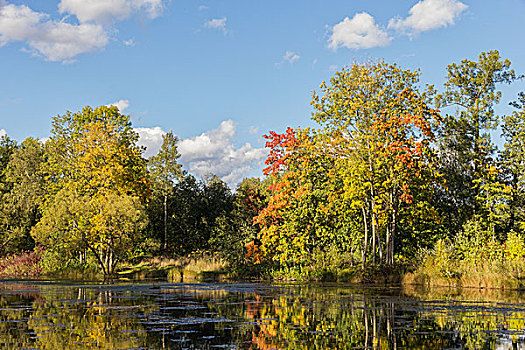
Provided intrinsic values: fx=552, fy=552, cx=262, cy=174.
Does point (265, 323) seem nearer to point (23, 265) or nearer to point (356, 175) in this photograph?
point (356, 175)

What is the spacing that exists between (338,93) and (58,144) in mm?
29325

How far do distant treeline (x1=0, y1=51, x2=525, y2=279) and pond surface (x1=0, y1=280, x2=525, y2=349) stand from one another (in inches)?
477

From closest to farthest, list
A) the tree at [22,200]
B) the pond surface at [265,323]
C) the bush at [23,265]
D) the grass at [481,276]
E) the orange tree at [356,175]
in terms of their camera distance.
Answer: the pond surface at [265,323] < the grass at [481,276] < the orange tree at [356,175] < the bush at [23,265] < the tree at [22,200]

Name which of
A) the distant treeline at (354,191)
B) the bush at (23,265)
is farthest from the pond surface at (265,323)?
the bush at (23,265)

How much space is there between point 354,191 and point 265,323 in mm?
19394

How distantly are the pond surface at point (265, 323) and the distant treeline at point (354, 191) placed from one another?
12122mm

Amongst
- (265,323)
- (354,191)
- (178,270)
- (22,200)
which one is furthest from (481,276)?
(22,200)

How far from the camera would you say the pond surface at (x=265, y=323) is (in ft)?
35.5

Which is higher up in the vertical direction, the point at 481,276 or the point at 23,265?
the point at 481,276

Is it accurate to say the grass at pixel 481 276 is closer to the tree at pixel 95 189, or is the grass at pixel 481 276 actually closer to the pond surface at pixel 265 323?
the pond surface at pixel 265 323

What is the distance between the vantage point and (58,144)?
51906 millimetres

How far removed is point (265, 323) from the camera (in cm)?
1390

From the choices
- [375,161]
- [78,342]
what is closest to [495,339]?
[78,342]

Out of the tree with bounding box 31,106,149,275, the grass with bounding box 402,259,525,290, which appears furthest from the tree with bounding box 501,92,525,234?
the tree with bounding box 31,106,149,275
